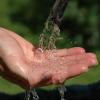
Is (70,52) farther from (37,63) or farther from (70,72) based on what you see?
(70,72)

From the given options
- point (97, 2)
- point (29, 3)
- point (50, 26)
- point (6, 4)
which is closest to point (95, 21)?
point (97, 2)

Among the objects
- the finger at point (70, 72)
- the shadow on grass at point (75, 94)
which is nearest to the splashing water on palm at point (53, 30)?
the shadow on grass at point (75, 94)

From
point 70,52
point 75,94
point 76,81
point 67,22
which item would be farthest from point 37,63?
point 67,22

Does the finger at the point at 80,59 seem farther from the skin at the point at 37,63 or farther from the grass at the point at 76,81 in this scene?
the grass at the point at 76,81

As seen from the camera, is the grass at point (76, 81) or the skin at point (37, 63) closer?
the skin at point (37, 63)

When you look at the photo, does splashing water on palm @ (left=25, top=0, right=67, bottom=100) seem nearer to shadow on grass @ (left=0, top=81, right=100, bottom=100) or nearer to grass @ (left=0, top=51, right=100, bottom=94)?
shadow on grass @ (left=0, top=81, right=100, bottom=100)

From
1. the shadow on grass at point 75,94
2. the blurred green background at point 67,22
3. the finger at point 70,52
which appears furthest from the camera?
the blurred green background at point 67,22
